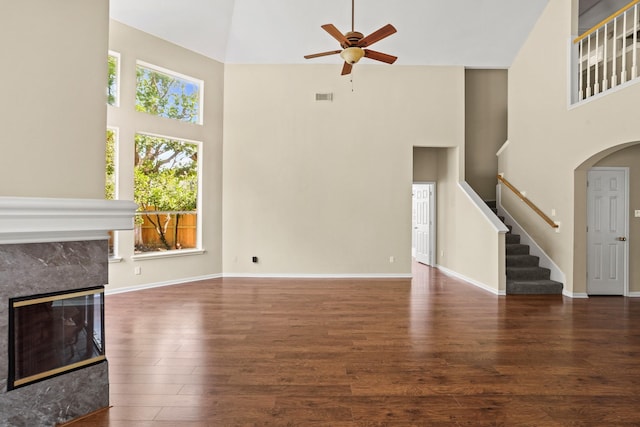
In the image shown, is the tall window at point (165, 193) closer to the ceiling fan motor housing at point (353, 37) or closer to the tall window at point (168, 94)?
the tall window at point (168, 94)

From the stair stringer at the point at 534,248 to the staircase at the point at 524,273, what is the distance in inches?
2.6

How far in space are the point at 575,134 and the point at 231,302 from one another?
563 centimetres

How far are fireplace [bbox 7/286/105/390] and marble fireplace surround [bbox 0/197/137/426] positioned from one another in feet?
0.12

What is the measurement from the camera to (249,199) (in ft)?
25.2

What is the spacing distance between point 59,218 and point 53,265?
327mm

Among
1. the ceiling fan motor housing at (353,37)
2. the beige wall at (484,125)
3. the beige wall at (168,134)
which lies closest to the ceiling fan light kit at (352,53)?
the ceiling fan motor housing at (353,37)

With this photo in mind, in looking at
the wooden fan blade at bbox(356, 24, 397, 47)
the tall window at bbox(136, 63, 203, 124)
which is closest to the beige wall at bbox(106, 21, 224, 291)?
the tall window at bbox(136, 63, 203, 124)

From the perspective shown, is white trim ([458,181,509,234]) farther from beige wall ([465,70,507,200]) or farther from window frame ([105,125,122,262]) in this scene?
window frame ([105,125,122,262])

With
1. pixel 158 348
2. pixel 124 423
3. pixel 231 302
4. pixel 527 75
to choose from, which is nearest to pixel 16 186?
pixel 124 423

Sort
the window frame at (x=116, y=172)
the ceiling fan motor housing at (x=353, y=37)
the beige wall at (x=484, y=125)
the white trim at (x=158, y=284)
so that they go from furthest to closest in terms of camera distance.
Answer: the beige wall at (x=484, y=125)
the window frame at (x=116, y=172)
the white trim at (x=158, y=284)
the ceiling fan motor housing at (x=353, y=37)

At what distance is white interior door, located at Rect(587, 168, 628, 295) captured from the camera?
6172mm

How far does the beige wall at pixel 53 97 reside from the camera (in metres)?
2.15

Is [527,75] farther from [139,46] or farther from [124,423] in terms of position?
[124,423]

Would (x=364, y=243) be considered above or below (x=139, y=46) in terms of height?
below
